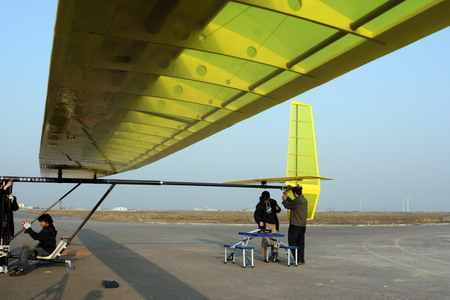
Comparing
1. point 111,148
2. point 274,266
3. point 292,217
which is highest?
point 111,148

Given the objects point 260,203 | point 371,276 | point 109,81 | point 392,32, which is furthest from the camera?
point 260,203

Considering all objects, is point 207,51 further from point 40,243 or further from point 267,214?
point 267,214

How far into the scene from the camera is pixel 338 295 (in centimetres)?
695

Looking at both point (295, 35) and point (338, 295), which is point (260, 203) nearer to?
point (338, 295)

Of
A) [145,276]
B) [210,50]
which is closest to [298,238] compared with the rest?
[145,276]

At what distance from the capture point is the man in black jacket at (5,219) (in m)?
8.68

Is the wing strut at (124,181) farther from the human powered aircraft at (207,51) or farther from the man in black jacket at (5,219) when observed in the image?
the human powered aircraft at (207,51)

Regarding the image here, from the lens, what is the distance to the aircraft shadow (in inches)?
268

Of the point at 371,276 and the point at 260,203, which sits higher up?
the point at 260,203

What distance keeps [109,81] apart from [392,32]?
10.5 ft

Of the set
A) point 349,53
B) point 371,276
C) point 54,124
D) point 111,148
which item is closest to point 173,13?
point 349,53

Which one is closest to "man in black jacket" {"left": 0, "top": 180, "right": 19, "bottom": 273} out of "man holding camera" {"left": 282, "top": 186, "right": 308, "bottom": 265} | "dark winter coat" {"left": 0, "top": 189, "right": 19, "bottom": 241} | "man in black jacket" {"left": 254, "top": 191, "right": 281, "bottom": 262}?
"dark winter coat" {"left": 0, "top": 189, "right": 19, "bottom": 241}

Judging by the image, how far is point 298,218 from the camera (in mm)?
10812

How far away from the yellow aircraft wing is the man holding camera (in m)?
4.83
